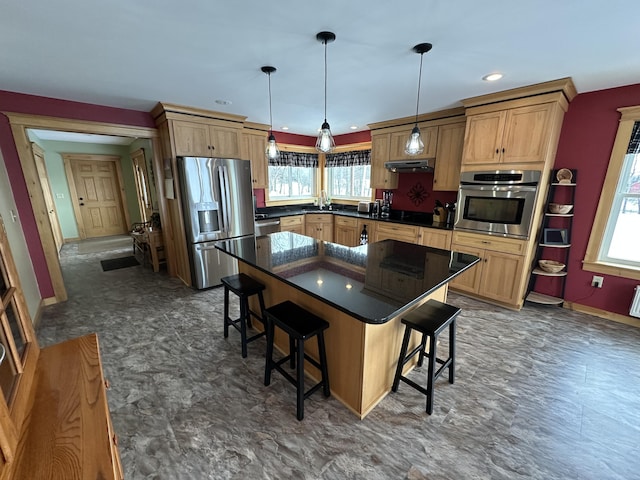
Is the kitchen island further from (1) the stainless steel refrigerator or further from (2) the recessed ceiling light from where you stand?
(2) the recessed ceiling light

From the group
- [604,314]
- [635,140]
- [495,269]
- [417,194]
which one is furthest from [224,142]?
[604,314]

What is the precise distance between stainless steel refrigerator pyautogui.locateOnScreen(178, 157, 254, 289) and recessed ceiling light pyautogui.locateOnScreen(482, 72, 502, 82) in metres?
3.07

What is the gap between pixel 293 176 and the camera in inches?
229

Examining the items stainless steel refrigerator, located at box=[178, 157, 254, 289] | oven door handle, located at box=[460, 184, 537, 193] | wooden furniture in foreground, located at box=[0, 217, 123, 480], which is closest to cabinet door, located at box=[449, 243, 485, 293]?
oven door handle, located at box=[460, 184, 537, 193]

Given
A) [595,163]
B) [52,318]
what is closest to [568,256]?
[595,163]

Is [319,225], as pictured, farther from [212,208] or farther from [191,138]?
[191,138]

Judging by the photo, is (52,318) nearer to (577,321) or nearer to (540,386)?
(540,386)

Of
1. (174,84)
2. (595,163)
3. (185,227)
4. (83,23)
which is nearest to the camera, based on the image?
(83,23)

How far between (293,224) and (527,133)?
11.9ft

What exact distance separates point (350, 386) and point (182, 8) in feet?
8.46

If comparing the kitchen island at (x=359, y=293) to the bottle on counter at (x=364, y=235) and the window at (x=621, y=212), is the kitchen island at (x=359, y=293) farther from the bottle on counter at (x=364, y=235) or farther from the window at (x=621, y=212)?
the bottle on counter at (x=364, y=235)

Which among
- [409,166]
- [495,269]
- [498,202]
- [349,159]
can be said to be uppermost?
[349,159]

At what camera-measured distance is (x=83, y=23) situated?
1.67 metres

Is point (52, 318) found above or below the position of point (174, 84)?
below
